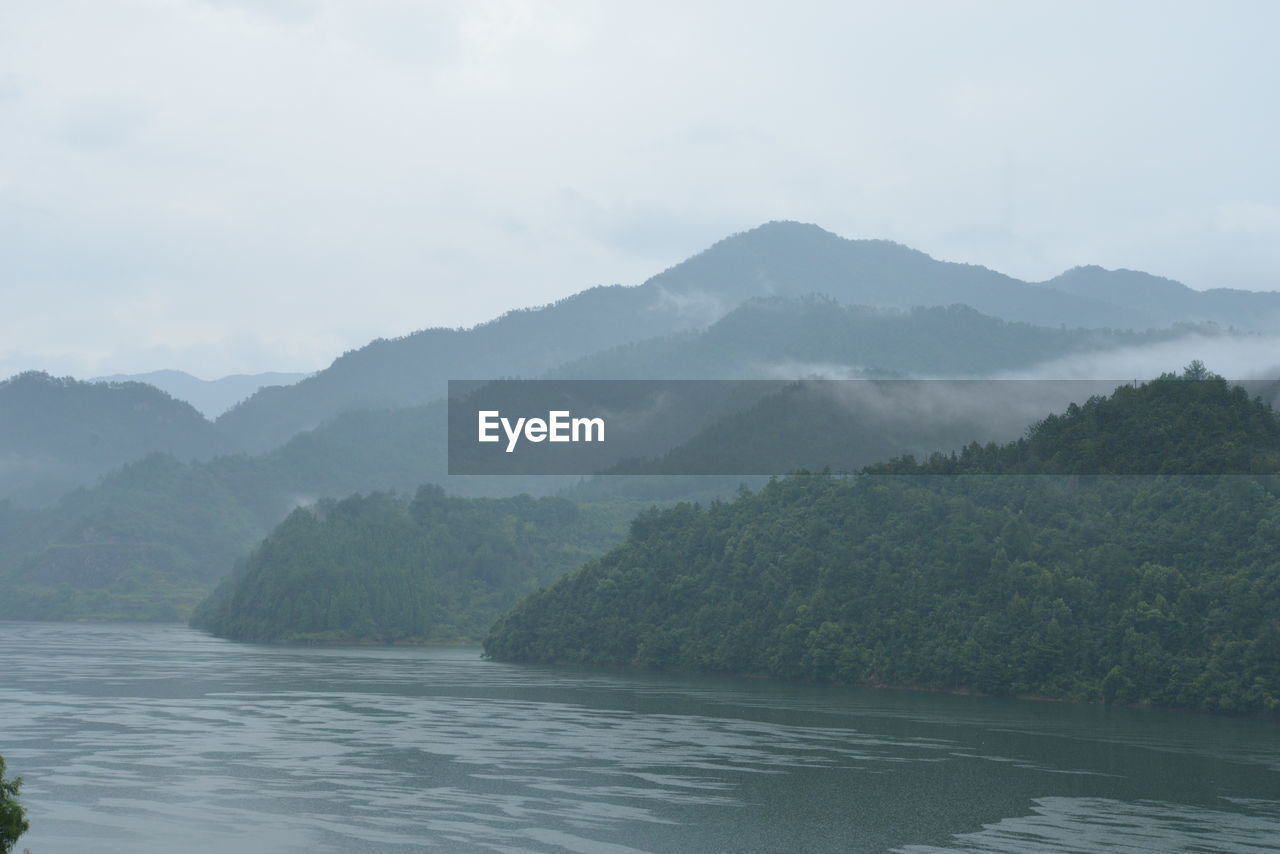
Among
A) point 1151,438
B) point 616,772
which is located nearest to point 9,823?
point 616,772

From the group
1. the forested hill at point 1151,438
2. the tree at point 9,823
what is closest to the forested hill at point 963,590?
the forested hill at point 1151,438

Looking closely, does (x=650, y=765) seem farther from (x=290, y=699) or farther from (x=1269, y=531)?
(x=1269, y=531)

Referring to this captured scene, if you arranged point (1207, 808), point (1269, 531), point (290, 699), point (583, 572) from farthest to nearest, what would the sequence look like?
1. point (583, 572)
2. point (1269, 531)
3. point (290, 699)
4. point (1207, 808)

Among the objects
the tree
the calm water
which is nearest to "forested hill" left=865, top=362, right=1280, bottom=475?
the calm water

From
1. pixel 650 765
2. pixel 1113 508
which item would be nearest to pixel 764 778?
pixel 650 765

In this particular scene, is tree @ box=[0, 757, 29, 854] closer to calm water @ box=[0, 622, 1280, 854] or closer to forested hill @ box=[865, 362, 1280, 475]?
calm water @ box=[0, 622, 1280, 854]

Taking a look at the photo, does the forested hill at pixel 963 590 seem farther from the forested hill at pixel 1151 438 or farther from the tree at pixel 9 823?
the tree at pixel 9 823
